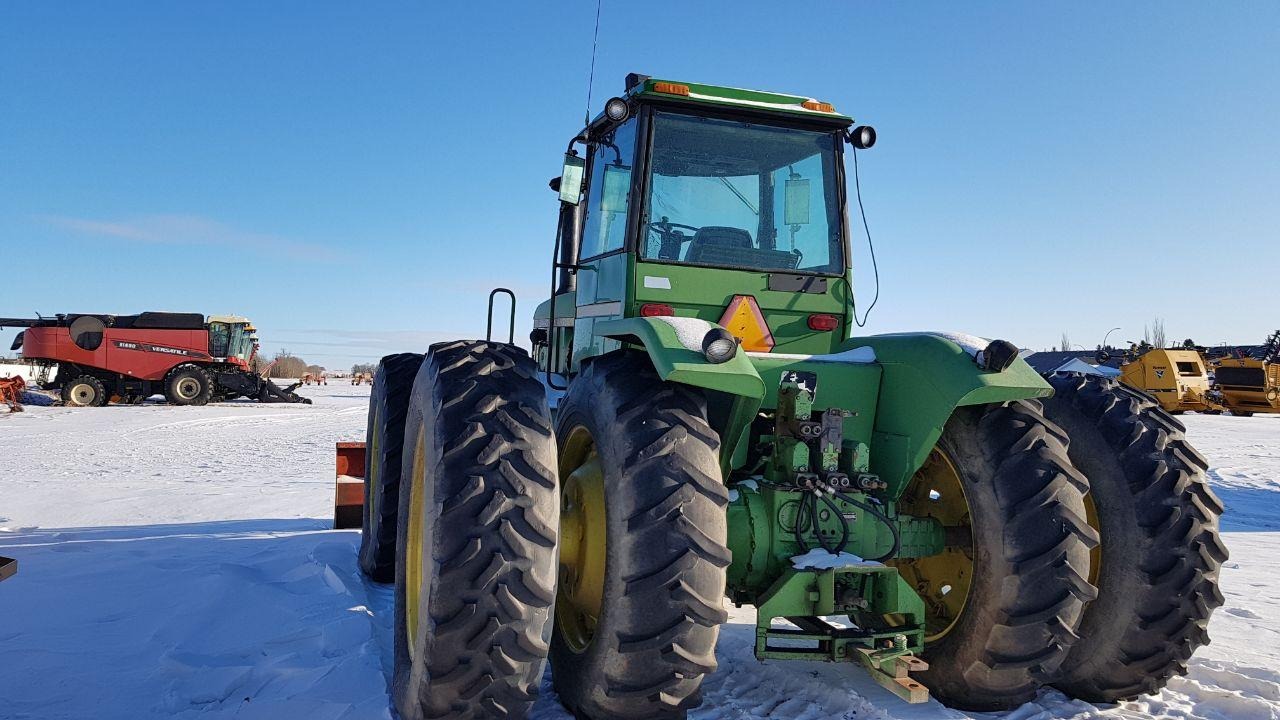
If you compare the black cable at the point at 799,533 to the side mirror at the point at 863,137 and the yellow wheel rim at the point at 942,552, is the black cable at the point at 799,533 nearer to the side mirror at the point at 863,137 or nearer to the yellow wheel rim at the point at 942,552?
the yellow wheel rim at the point at 942,552

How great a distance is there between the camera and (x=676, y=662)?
2.90m

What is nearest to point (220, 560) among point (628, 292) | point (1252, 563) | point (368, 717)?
point (368, 717)

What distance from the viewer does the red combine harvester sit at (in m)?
26.2

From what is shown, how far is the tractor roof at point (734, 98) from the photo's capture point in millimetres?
4285

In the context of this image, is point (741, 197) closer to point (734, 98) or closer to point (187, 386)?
point (734, 98)

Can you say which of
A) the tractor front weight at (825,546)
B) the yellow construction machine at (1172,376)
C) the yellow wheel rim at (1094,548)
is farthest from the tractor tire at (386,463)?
the yellow construction machine at (1172,376)

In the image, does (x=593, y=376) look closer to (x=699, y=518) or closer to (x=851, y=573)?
(x=699, y=518)

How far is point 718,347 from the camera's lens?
3209 millimetres

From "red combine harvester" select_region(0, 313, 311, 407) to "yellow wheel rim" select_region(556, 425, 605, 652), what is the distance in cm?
2669

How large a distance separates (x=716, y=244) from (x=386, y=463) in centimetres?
273

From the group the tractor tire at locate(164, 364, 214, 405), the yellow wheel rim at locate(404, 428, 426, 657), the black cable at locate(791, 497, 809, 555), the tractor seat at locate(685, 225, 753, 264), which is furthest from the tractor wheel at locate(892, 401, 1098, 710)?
the tractor tire at locate(164, 364, 214, 405)

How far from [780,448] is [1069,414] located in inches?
59.7

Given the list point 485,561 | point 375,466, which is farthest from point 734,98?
point 375,466

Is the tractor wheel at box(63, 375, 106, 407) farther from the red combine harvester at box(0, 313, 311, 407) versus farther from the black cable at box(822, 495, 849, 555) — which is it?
the black cable at box(822, 495, 849, 555)
